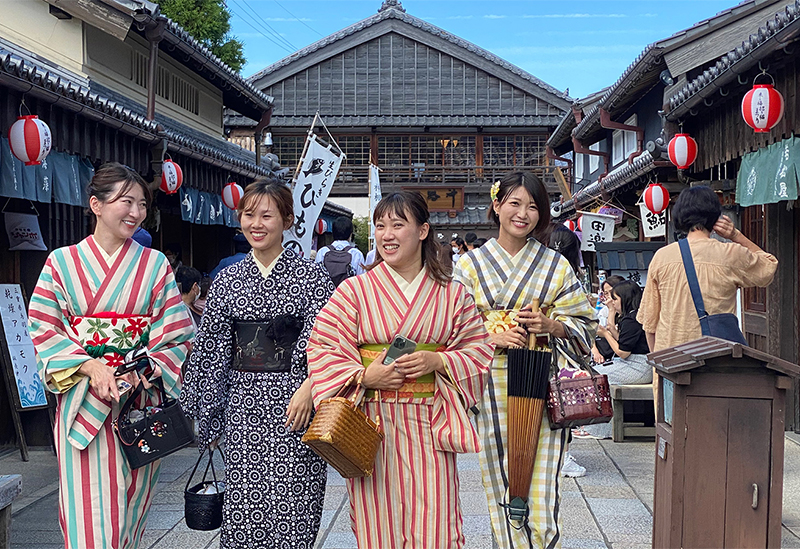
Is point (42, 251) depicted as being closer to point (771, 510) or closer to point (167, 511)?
point (167, 511)

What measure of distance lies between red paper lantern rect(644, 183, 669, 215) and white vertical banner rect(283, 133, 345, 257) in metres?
4.61

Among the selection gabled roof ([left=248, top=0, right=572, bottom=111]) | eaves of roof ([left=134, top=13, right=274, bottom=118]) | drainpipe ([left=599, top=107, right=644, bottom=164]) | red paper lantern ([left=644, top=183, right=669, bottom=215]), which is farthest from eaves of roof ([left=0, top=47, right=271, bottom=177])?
gabled roof ([left=248, top=0, right=572, bottom=111])

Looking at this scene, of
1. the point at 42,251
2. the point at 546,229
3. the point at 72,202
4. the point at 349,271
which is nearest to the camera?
the point at 546,229

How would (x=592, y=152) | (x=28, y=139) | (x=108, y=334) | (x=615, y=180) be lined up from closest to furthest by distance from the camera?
1. (x=108, y=334)
2. (x=28, y=139)
3. (x=615, y=180)
4. (x=592, y=152)

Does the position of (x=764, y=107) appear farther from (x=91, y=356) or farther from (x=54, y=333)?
(x=54, y=333)

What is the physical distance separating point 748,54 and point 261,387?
5.37 m

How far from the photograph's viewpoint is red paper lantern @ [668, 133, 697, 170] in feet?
31.9

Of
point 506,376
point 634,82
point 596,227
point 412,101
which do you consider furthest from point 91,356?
point 412,101

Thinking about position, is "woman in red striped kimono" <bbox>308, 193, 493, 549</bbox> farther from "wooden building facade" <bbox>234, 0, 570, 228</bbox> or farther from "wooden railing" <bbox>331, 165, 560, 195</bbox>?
"wooden building facade" <bbox>234, 0, 570, 228</bbox>

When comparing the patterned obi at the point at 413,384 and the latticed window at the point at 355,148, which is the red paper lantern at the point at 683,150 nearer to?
the patterned obi at the point at 413,384

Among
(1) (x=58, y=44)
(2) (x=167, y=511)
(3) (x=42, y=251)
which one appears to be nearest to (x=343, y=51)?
(1) (x=58, y=44)

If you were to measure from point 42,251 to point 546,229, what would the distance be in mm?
5503

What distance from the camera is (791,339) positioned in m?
8.25

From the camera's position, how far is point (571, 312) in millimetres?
3986
